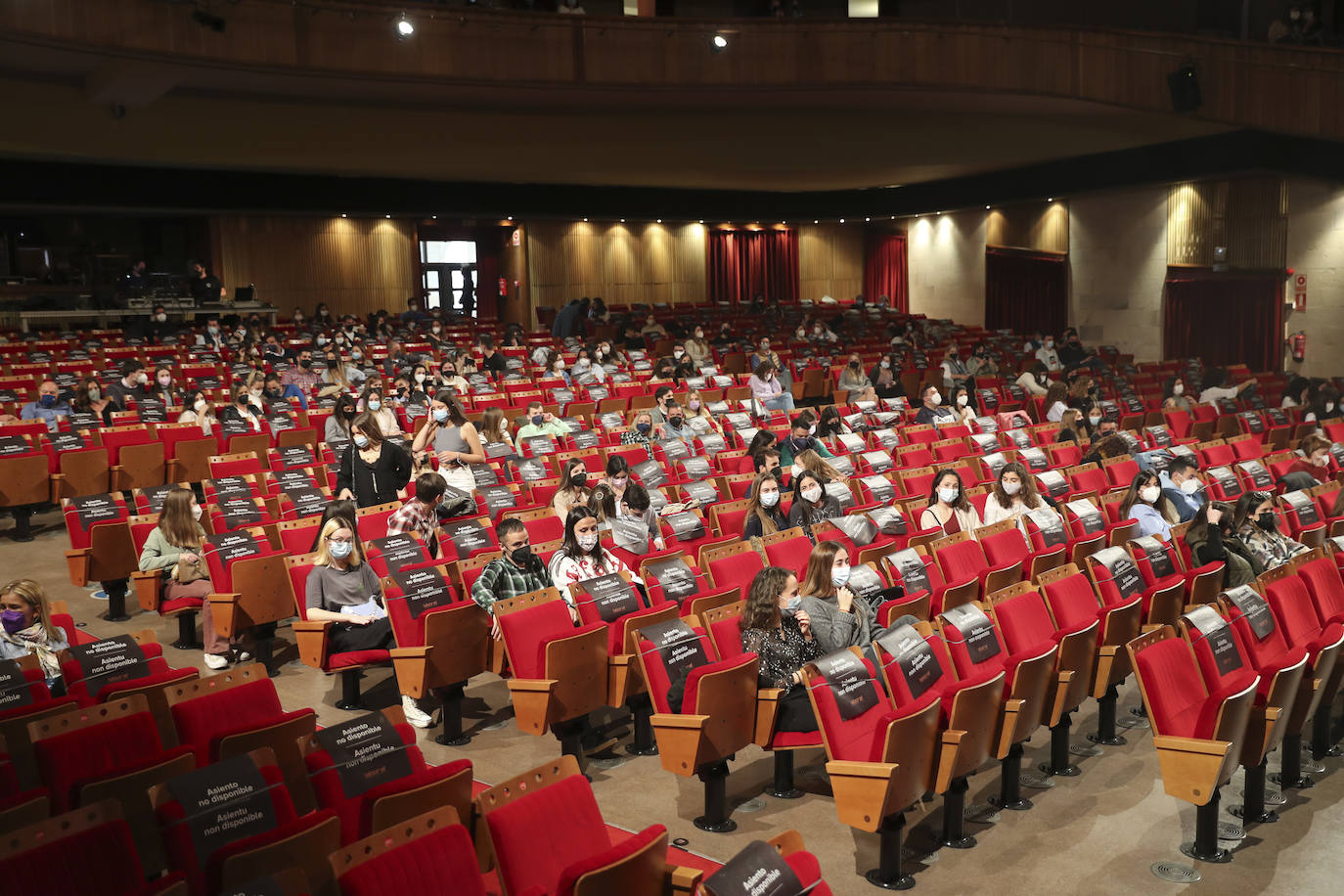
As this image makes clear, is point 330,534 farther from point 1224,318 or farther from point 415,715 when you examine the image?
point 1224,318

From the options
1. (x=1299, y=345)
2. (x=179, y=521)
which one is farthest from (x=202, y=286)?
(x=1299, y=345)

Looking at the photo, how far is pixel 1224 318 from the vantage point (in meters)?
18.2

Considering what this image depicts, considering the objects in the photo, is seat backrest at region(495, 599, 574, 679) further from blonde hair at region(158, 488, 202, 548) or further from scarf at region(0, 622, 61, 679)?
blonde hair at region(158, 488, 202, 548)

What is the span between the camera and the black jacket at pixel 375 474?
814 cm

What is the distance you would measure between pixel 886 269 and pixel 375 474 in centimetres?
2186

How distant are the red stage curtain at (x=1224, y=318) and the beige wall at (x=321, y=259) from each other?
15.2m

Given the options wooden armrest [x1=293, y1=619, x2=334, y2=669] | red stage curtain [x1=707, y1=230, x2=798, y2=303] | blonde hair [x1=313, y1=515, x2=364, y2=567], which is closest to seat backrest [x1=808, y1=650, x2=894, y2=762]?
wooden armrest [x1=293, y1=619, x2=334, y2=669]

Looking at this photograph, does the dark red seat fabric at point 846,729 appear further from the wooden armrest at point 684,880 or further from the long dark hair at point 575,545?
the long dark hair at point 575,545

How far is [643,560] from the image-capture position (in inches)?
256

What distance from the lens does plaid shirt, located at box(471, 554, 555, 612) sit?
5.77 m

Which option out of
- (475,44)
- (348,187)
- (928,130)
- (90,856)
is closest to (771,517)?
(90,856)

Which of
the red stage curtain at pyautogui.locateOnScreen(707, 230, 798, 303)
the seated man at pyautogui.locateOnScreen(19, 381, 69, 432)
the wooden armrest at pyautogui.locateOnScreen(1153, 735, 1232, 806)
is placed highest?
the red stage curtain at pyautogui.locateOnScreen(707, 230, 798, 303)

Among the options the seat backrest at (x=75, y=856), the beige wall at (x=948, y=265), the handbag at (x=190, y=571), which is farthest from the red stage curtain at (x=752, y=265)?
the seat backrest at (x=75, y=856)

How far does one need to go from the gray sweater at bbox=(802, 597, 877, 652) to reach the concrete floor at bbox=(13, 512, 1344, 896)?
0.67 metres
